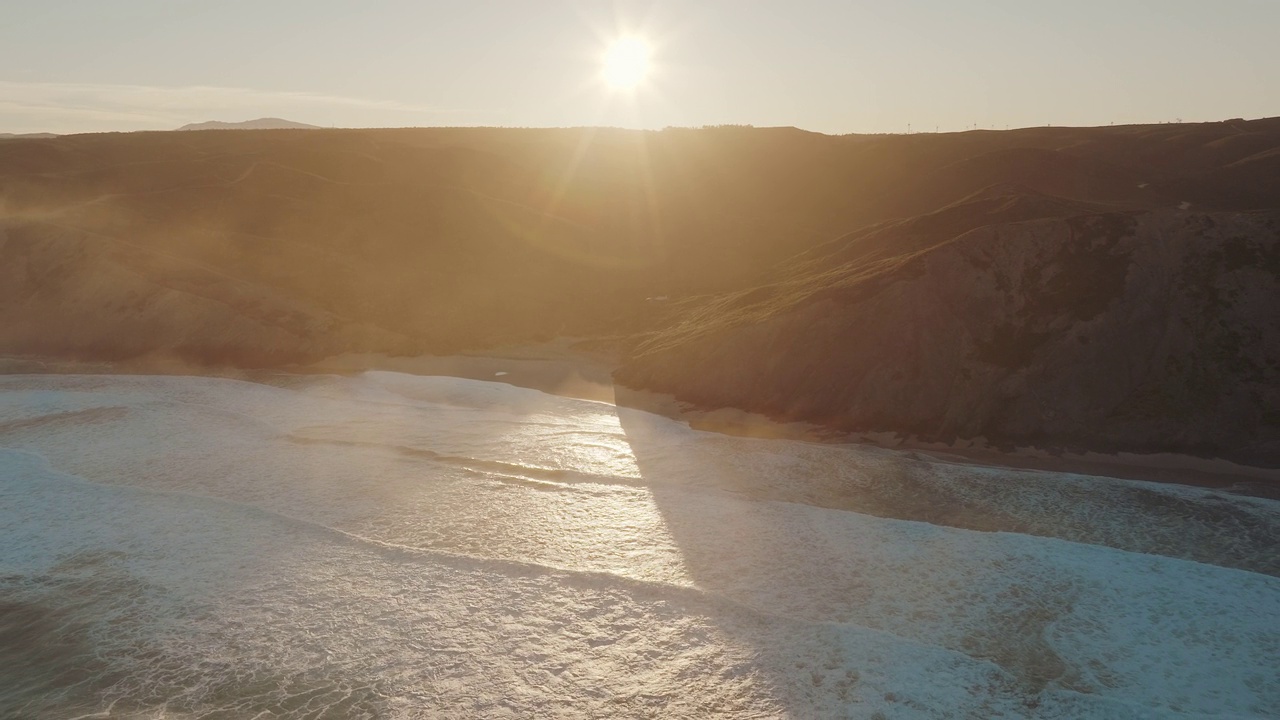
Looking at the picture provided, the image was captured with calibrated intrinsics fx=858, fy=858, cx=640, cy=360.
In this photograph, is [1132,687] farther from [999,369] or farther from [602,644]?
[999,369]

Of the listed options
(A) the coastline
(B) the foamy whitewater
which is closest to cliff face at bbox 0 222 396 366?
(A) the coastline

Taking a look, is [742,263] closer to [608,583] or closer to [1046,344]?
[1046,344]

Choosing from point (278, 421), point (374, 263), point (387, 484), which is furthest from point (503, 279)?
point (387, 484)

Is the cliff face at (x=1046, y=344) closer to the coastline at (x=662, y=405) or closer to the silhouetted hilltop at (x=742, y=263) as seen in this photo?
the silhouetted hilltop at (x=742, y=263)

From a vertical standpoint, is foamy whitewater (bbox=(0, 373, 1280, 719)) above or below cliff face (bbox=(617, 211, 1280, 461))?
below

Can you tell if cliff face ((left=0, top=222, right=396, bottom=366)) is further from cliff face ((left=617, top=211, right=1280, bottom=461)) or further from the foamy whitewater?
cliff face ((left=617, top=211, right=1280, bottom=461))

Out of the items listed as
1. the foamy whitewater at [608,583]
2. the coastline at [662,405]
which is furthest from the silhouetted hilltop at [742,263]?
the foamy whitewater at [608,583]
